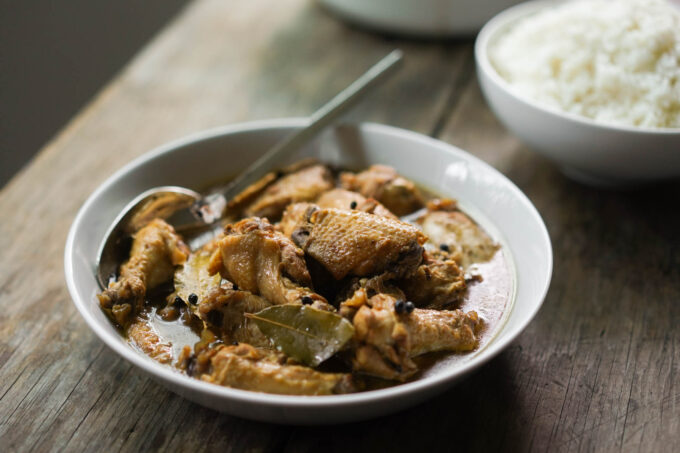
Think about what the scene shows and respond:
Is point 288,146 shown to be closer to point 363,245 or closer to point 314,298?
point 363,245

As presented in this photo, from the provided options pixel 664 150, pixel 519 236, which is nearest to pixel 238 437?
pixel 519 236

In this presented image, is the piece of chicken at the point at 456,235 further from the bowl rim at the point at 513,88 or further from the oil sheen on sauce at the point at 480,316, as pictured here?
the bowl rim at the point at 513,88

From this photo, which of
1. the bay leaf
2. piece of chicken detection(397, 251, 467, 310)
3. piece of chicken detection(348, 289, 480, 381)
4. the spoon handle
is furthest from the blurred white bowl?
the bay leaf

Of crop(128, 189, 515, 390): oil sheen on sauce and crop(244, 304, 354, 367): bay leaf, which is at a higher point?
crop(244, 304, 354, 367): bay leaf

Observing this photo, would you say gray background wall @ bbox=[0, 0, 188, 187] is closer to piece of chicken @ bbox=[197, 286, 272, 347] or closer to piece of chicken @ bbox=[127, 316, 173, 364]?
piece of chicken @ bbox=[127, 316, 173, 364]

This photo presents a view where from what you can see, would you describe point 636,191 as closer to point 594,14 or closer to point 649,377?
point 594,14

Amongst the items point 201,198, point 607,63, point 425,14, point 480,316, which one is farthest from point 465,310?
point 425,14
